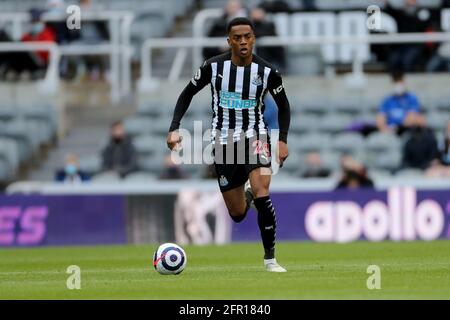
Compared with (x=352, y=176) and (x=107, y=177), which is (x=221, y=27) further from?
(x=352, y=176)

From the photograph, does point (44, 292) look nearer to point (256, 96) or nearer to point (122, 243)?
point (256, 96)

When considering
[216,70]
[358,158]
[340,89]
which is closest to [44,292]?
[216,70]

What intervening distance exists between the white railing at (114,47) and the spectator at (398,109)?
439 centimetres

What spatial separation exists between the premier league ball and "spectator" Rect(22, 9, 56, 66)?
11671mm

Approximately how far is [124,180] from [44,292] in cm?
999

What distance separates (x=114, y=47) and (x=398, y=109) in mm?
4800

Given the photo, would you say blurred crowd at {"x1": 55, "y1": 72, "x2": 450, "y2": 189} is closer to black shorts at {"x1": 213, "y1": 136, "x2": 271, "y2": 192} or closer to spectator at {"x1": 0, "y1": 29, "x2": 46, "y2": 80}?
spectator at {"x1": 0, "y1": 29, "x2": 46, "y2": 80}

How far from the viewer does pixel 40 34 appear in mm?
24156

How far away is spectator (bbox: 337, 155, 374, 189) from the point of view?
66.0 ft

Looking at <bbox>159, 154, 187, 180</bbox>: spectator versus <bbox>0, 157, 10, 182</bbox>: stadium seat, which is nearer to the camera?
<bbox>159, 154, 187, 180</bbox>: spectator

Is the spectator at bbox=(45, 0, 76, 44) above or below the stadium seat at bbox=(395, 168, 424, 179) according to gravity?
above

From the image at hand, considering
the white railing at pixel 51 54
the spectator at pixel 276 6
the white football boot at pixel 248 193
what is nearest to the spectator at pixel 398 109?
the spectator at pixel 276 6

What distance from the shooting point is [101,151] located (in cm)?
2291

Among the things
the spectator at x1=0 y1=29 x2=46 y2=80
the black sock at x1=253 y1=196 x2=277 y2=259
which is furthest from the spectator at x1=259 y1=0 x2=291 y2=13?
the black sock at x1=253 y1=196 x2=277 y2=259
